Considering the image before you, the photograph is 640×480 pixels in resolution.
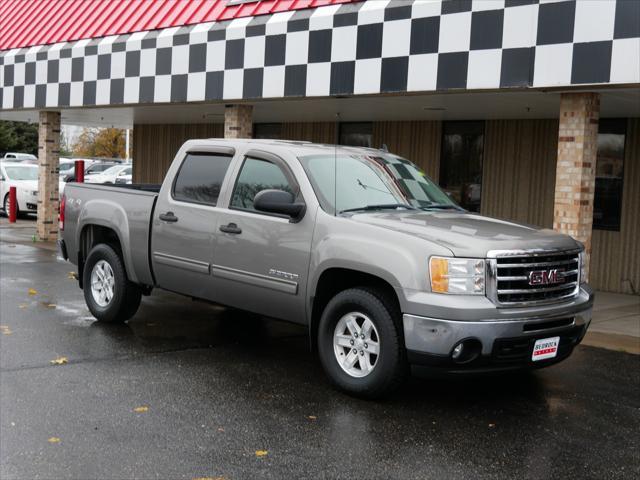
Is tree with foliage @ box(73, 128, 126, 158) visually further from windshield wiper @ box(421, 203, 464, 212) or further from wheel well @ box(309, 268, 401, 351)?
wheel well @ box(309, 268, 401, 351)

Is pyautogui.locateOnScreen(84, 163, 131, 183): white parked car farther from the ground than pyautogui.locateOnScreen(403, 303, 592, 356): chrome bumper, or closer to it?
farther from the ground

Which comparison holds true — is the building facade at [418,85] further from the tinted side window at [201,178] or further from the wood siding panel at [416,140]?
the tinted side window at [201,178]

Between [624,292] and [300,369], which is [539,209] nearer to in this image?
[624,292]

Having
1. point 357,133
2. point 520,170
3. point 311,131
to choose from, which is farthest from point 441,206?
point 311,131

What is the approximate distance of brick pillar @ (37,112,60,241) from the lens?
15.8 meters

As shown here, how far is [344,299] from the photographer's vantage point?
5793 millimetres

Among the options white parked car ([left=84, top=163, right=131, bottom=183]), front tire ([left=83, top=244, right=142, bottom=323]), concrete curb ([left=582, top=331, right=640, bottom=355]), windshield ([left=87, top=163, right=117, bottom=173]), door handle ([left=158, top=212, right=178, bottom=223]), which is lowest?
concrete curb ([left=582, top=331, right=640, bottom=355])

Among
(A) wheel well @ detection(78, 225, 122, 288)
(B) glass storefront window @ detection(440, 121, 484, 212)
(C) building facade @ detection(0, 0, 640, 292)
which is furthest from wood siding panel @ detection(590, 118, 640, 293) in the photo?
(A) wheel well @ detection(78, 225, 122, 288)

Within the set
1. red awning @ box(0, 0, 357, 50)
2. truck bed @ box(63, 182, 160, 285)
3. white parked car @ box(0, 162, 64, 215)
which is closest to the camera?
truck bed @ box(63, 182, 160, 285)

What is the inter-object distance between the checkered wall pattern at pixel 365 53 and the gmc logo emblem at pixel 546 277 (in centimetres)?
270

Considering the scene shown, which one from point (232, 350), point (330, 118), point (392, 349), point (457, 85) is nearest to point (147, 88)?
point (330, 118)

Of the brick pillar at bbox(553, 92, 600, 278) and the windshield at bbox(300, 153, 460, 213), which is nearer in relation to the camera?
the windshield at bbox(300, 153, 460, 213)

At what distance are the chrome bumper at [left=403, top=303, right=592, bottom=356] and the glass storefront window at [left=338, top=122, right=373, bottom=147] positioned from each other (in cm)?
993

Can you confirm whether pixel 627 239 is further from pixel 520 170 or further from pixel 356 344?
pixel 356 344
